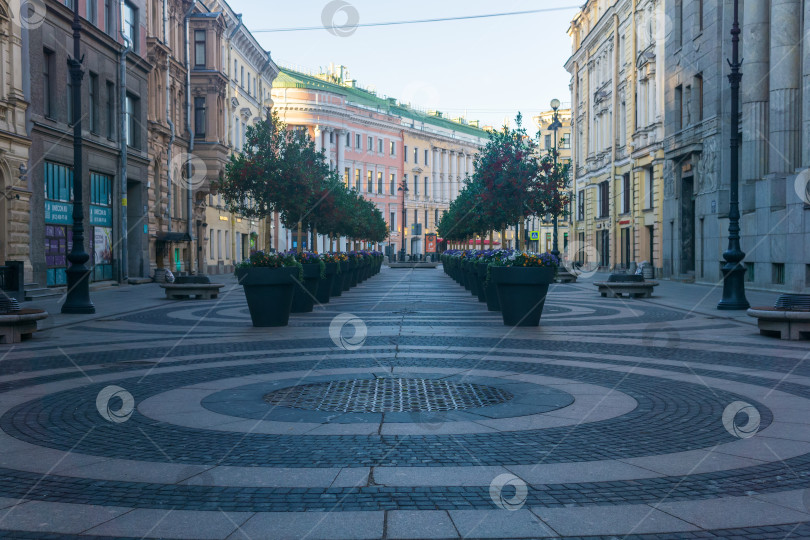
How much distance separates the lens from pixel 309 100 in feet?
302

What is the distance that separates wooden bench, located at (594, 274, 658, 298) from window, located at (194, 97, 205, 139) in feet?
97.8

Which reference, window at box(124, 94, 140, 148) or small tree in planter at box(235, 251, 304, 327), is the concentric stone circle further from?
window at box(124, 94, 140, 148)

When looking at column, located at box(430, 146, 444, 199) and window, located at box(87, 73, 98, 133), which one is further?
column, located at box(430, 146, 444, 199)

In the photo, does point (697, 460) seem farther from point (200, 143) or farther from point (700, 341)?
point (200, 143)

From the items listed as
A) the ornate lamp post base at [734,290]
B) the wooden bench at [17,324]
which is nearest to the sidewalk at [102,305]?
the wooden bench at [17,324]

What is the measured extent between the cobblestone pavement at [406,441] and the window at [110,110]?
2332cm

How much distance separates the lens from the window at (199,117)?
155 ft

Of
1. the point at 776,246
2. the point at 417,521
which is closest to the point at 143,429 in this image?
the point at 417,521

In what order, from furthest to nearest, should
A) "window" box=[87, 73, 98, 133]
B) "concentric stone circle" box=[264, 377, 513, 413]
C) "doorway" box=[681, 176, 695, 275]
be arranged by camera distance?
"doorway" box=[681, 176, 695, 275] → "window" box=[87, 73, 98, 133] → "concentric stone circle" box=[264, 377, 513, 413]

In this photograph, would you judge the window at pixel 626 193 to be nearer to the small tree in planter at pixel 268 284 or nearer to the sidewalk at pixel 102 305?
the sidewalk at pixel 102 305

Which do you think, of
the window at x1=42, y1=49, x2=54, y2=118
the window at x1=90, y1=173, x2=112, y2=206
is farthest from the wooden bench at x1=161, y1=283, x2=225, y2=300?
the window at x1=90, y1=173, x2=112, y2=206

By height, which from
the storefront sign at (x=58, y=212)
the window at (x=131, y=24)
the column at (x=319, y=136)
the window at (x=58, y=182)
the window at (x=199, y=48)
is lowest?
the storefront sign at (x=58, y=212)

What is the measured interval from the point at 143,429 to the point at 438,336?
7468 millimetres

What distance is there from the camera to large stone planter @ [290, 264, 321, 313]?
58.6 ft
